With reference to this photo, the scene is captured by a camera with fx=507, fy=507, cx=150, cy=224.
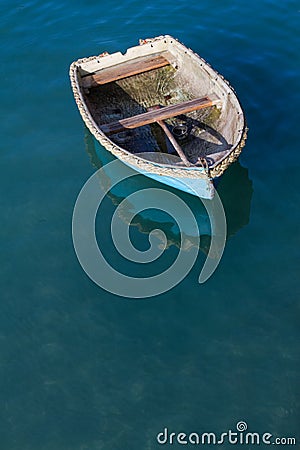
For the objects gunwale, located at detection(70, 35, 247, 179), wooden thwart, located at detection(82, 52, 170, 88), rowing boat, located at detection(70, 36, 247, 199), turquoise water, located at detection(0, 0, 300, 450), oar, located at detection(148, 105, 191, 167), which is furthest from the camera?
wooden thwart, located at detection(82, 52, 170, 88)

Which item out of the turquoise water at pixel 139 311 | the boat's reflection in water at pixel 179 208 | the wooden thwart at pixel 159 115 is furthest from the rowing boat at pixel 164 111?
the turquoise water at pixel 139 311

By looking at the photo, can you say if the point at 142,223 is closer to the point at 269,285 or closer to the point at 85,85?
the point at 269,285

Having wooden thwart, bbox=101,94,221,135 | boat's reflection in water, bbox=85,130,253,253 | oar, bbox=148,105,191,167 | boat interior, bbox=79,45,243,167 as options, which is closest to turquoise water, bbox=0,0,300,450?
boat's reflection in water, bbox=85,130,253,253

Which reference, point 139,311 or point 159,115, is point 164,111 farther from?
point 139,311

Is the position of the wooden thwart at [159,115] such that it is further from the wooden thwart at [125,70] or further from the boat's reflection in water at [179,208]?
the wooden thwart at [125,70]

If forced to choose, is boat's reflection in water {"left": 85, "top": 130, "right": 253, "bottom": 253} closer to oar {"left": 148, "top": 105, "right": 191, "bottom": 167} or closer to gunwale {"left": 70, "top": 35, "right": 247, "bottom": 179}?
gunwale {"left": 70, "top": 35, "right": 247, "bottom": 179}
